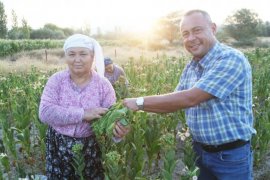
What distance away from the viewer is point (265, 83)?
8195 mm

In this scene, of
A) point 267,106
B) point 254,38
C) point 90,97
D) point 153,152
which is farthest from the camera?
point 254,38

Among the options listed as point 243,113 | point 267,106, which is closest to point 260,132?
point 267,106

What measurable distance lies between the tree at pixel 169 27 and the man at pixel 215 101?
146 feet

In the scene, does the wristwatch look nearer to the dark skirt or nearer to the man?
the man

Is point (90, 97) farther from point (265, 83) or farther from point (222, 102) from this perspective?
point (265, 83)

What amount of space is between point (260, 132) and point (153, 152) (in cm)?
155

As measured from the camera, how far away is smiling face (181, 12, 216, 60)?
2.80m

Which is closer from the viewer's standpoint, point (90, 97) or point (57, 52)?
Result: point (90, 97)

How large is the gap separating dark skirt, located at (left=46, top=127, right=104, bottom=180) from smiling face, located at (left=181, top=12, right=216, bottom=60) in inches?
48.5

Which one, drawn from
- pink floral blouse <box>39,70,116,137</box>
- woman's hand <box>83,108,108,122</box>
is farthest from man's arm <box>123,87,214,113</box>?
pink floral blouse <box>39,70,116,137</box>

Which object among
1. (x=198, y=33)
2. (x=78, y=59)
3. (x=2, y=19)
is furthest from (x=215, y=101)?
(x=2, y=19)

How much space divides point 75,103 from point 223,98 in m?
1.26

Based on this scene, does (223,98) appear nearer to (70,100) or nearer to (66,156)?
(70,100)

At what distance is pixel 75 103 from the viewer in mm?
3172
